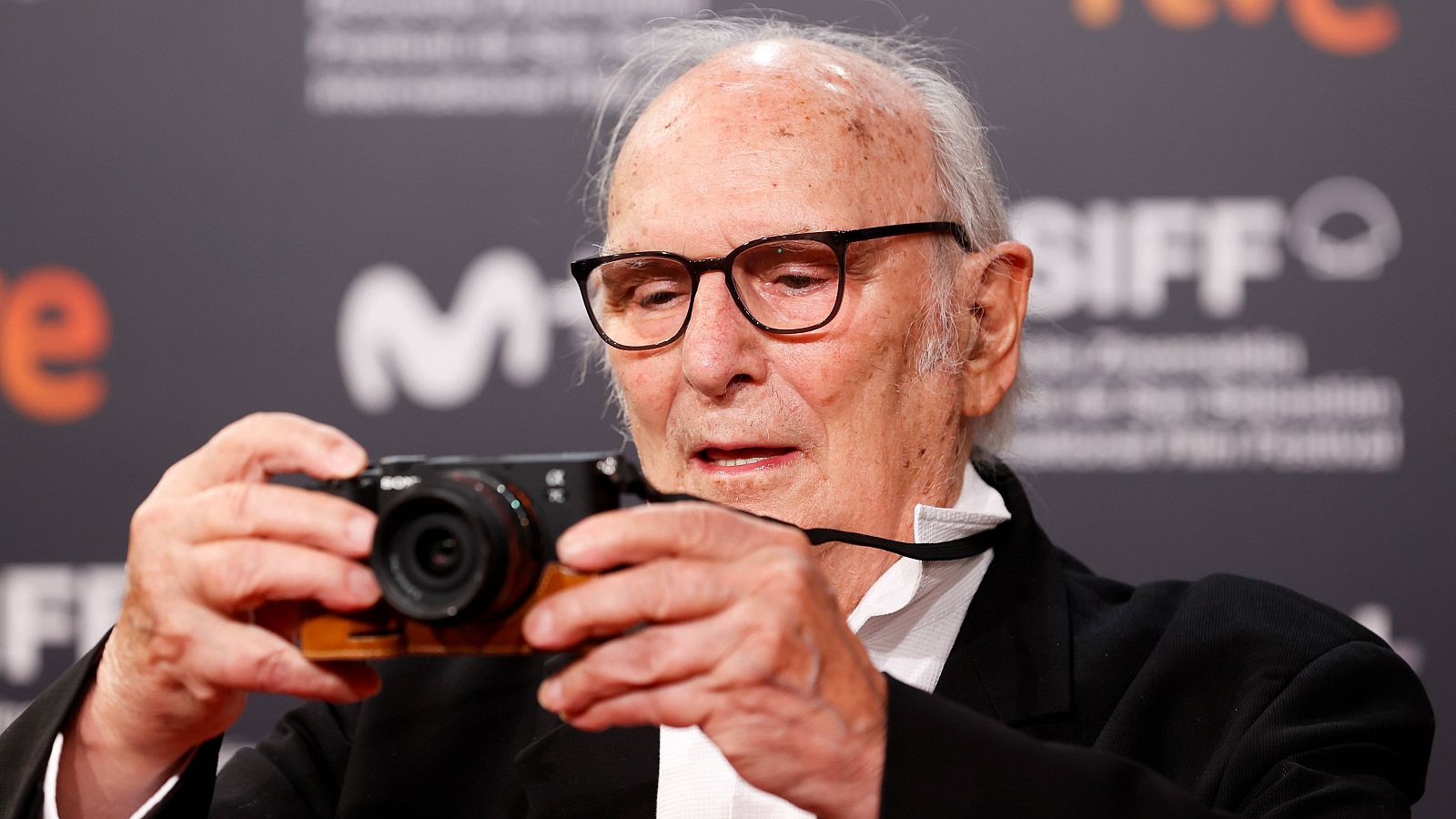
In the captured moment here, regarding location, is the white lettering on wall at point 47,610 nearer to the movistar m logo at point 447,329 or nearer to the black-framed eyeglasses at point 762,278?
the movistar m logo at point 447,329

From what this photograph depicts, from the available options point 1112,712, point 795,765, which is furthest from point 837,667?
point 1112,712

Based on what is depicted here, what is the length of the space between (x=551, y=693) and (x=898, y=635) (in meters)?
0.68

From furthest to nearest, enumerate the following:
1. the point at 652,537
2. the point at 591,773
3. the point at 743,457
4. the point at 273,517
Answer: the point at 743,457, the point at 591,773, the point at 273,517, the point at 652,537

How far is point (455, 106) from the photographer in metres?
2.51

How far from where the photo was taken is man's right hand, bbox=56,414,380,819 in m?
1.09

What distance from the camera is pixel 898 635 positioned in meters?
1.63

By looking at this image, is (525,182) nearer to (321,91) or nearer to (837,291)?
(321,91)

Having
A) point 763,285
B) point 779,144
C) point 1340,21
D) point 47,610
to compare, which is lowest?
point 47,610

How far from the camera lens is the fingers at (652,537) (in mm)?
994

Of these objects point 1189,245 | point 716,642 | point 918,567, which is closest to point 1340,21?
point 1189,245

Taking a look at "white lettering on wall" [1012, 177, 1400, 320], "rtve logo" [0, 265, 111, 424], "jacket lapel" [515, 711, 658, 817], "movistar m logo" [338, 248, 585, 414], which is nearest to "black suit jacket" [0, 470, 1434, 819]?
"jacket lapel" [515, 711, 658, 817]

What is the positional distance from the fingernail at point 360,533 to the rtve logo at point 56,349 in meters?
1.67

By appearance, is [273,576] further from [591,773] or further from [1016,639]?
[1016,639]

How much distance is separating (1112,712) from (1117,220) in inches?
44.9
